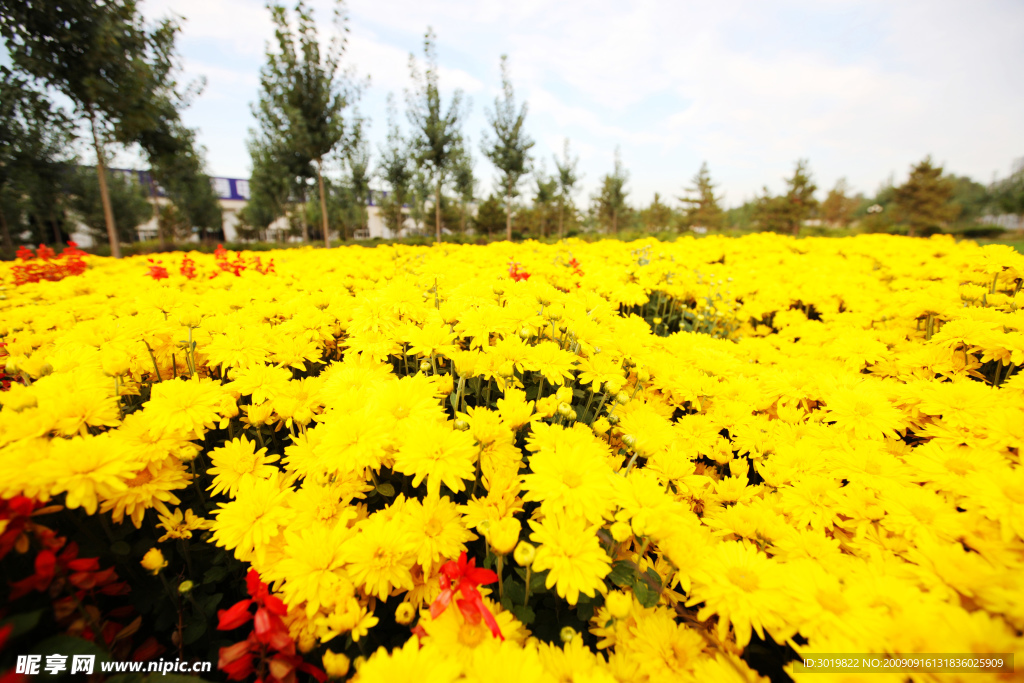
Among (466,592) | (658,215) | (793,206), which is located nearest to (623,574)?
(466,592)

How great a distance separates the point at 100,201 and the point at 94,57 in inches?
750

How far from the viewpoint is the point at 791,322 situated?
371cm

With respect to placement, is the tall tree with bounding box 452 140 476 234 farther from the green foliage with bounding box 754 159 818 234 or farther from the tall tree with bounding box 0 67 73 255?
the green foliage with bounding box 754 159 818 234

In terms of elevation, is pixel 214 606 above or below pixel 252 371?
below

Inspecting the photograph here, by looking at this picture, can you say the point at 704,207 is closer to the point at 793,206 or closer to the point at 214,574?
the point at 793,206

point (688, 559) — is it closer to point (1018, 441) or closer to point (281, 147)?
point (1018, 441)

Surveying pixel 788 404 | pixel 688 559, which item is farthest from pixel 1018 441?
pixel 688 559

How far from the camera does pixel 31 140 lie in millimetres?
9859

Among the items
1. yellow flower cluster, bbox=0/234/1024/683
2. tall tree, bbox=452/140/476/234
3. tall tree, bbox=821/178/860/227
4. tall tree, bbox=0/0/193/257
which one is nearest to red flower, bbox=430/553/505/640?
yellow flower cluster, bbox=0/234/1024/683

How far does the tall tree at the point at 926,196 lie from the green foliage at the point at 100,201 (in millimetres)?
45624

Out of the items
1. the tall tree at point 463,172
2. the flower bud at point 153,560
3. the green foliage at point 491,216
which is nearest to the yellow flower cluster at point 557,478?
the flower bud at point 153,560

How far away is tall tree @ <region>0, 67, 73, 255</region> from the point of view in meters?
8.17

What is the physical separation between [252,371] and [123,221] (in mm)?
31745

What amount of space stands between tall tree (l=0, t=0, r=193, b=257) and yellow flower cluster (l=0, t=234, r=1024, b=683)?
978 cm
